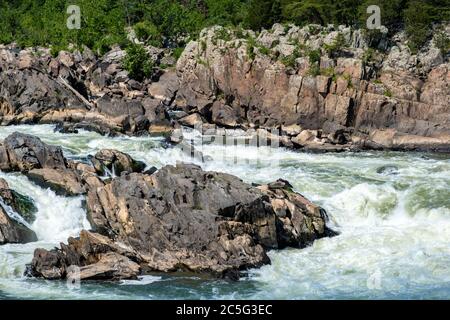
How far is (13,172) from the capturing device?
35094 mm

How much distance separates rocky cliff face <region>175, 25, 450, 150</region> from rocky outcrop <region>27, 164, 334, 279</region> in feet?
62.9

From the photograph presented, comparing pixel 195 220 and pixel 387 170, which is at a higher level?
pixel 195 220

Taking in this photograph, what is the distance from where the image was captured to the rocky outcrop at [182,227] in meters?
25.7

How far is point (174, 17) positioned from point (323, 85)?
36.0m

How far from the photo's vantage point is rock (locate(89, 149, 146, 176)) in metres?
36.4

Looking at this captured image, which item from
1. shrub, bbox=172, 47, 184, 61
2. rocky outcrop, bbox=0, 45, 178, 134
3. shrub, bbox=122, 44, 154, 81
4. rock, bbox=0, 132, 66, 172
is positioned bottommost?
rock, bbox=0, 132, 66, 172

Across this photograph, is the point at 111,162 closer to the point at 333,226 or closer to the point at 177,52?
the point at 333,226

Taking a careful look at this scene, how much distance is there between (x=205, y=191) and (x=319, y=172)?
39.8 feet

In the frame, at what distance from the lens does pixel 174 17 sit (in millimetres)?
81312

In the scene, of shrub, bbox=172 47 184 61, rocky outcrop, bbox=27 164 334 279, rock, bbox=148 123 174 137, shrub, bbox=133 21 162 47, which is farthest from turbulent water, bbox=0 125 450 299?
shrub, bbox=133 21 162 47

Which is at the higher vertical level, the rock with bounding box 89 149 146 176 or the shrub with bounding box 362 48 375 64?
the shrub with bounding box 362 48 375 64

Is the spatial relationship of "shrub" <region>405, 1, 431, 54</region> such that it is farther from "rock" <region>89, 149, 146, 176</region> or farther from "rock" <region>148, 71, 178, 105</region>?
"rock" <region>89, 149, 146, 176</region>

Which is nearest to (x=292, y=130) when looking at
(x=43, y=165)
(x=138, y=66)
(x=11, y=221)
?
(x=138, y=66)

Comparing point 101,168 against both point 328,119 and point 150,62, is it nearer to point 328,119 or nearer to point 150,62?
point 328,119
